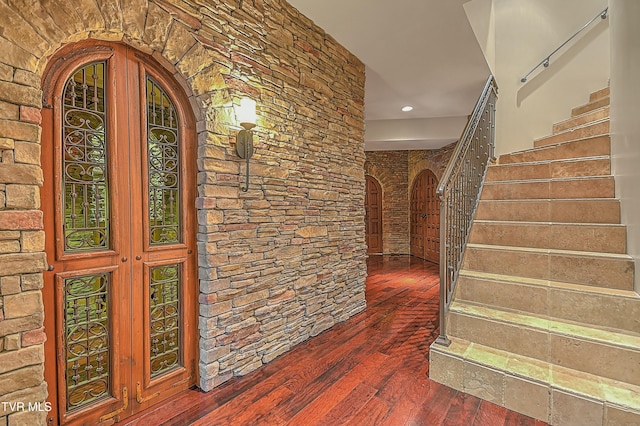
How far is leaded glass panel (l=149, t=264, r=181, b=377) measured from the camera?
6.38 ft

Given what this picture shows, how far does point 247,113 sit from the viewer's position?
2152 mm

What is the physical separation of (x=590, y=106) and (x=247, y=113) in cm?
372

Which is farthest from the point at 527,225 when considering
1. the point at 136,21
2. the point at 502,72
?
the point at 136,21

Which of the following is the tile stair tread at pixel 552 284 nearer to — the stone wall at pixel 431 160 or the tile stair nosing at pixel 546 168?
the tile stair nosing at pixel 546 168

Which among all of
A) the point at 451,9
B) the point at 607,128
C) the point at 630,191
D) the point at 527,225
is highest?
the point at 451,9

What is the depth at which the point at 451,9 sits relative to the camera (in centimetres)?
268

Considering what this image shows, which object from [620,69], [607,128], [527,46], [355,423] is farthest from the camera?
[527,46]

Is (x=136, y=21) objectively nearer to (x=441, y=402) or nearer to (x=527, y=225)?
(x=441, y=402)

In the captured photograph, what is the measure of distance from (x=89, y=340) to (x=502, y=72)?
5084 mm

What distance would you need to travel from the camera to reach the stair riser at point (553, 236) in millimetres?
2193

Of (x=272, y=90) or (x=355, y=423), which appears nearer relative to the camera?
(x=355, y=423)

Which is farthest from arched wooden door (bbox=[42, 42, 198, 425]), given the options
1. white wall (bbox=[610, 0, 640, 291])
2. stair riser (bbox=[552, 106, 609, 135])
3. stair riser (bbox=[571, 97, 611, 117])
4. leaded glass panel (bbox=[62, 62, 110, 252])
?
stair riser (bbox=[571, 97, 611, 117])

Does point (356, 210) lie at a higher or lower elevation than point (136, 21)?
lower

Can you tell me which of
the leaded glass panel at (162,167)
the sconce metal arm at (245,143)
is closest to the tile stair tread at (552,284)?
the sconce metal arm at (245,143)
